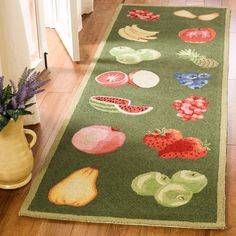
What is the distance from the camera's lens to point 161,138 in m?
2.47

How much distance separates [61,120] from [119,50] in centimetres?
83

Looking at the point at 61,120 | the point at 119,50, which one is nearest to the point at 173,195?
the point at 61,120

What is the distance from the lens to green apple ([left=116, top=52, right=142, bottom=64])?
315 centimetres

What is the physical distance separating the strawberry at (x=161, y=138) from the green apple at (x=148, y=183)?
8.2 inches

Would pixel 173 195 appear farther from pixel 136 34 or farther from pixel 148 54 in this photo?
pixel 136 34

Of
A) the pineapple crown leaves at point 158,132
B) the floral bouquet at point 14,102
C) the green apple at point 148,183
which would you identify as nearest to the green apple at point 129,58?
the pineapple crown leaves at point 158,132

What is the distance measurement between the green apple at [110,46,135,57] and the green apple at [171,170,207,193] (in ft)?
3.94

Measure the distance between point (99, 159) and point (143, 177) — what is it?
23 centimetres

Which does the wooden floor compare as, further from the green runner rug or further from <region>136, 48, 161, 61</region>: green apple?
<region>136, 48, 161, 61</region>: green apple

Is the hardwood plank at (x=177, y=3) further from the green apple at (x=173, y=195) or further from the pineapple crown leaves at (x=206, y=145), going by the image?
the green apple at (x=173, y=195)

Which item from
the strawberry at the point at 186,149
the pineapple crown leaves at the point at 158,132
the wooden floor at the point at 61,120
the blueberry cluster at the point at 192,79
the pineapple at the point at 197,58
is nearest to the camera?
the wooden floor at the point at 61,120

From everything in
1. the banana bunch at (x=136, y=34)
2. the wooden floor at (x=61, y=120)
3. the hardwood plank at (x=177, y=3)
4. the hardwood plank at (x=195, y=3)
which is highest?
the hardwood plank at (x=195, y=3)

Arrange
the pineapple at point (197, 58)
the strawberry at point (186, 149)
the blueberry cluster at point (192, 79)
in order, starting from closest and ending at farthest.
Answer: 1. the strawberry at point (186, 149)
2. the blueberry cluster at point (192, 79)
3. the pineapple at point (197, 58)

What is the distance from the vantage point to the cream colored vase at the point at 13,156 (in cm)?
208
